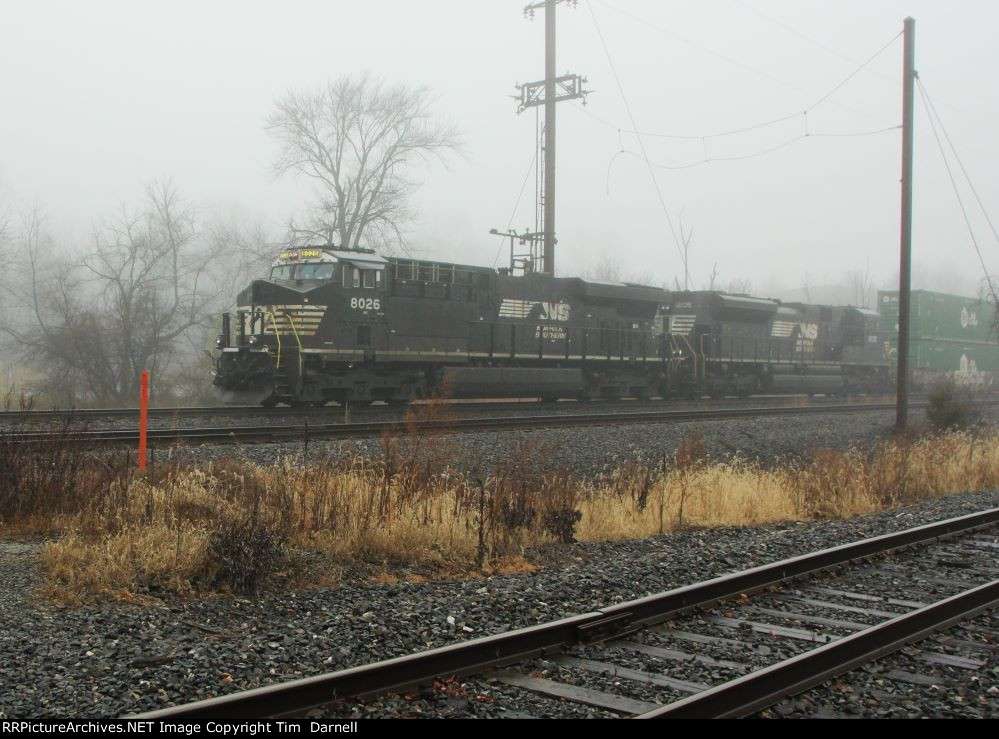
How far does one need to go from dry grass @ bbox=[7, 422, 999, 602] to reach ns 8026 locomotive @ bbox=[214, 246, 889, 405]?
20.1ft

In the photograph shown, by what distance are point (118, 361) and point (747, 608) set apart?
2538 cm

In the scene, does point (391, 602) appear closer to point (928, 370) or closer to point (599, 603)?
point (599, 603)

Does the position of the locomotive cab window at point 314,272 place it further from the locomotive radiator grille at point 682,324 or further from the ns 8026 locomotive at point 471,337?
the locomotive radiator grille at point 682,324

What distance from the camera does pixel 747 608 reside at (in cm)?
608

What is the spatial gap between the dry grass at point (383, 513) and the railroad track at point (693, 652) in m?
2.03

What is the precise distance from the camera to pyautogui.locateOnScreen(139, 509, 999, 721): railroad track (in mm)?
4066

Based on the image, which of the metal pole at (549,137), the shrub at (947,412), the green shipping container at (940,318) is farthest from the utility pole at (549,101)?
the green shipping container at (940,318)

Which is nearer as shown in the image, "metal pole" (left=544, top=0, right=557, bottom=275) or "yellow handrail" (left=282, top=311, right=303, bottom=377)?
"yellow handrail" (left=282, top=311, right=303, bottom=377)

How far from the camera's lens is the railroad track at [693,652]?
407cm

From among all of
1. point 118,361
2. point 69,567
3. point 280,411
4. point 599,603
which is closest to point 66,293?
point 118,361

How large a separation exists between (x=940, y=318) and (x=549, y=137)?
25.3 m

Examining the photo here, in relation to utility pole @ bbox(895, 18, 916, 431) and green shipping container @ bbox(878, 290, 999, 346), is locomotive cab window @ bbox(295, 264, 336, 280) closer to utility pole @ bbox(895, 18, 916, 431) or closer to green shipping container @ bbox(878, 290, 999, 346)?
utility pole @ bbox(895, 18, 916, 431)

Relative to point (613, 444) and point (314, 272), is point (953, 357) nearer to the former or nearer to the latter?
point (613, 444)

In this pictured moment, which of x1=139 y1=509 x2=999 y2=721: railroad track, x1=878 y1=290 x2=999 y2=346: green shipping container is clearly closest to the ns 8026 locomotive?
x1=139 y1=509 x2=999 y2=721: railroad track
